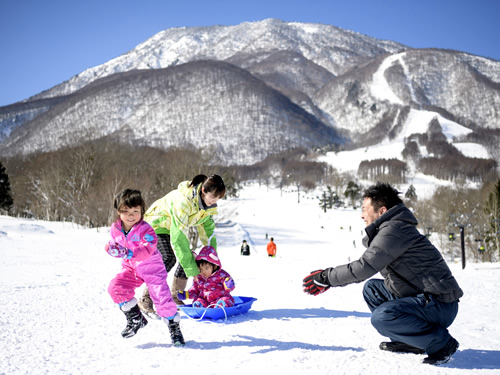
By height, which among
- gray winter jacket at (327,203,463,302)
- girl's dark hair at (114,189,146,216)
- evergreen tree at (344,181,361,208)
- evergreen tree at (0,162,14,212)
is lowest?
evergreen tree at (344,181,361,208)

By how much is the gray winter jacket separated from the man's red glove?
0.05 m

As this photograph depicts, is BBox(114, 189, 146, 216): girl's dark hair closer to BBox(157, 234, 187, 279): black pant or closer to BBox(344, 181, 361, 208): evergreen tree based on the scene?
BBox(157, 234, 187, 279): black pant

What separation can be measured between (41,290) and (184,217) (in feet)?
9.14

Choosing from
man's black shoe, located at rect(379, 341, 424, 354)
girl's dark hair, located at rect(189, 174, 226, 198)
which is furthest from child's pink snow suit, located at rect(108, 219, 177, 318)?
man's black shoe, located at rect(379, 341, 424, 354)

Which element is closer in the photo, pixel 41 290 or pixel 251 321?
pixel 251 321

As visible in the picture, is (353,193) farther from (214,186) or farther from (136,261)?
(136,261)

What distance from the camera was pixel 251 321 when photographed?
4512 millimetres

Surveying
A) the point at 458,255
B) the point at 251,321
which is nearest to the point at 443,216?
the point at 458,255

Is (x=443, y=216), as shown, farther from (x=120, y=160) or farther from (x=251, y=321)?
(x=251, y=321)

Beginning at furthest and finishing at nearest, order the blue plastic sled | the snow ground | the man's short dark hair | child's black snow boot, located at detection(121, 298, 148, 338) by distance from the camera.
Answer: the blue plastic sled, child's black snow boot, located at detection(121, 298, 148, 338), the man's short dark hair, the snow ground

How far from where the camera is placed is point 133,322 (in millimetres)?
3719

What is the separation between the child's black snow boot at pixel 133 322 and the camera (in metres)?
3.69

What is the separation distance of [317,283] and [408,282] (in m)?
0.69

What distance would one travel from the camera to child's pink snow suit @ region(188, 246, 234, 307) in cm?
482
